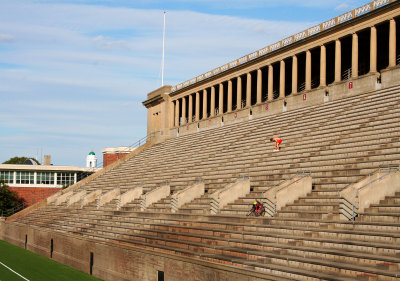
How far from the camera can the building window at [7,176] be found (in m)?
54.0

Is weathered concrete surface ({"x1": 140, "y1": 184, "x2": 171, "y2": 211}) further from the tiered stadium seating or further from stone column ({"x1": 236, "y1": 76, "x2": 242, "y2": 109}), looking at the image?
stone column ({"x1": 236, "y1": 76, "x2": 242, "y2": 109})

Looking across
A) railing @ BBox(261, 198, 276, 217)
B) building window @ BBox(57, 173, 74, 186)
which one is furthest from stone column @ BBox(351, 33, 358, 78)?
building window @ BBox(57, 173, 74, 186)

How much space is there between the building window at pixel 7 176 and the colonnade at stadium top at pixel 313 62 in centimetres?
1392

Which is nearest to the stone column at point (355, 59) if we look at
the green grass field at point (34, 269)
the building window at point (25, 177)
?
the green grass field at point (34, 269)

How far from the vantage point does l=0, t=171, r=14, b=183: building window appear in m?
54.0

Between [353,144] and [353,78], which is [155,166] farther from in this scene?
[353,144]

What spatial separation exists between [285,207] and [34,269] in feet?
42.7

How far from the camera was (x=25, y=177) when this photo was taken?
179 feet

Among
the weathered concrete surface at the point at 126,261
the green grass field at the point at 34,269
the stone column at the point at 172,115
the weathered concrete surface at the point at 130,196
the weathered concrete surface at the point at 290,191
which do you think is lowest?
the green grass field at the point at 34,269

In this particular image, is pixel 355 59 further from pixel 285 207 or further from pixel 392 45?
pixel 285 207

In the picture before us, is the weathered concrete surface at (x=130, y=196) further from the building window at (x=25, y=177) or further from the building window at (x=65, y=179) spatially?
the building window at (x=25, y=177)

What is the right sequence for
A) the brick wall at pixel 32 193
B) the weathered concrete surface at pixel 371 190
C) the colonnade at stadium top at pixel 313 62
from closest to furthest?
the weathered concrete surface at pixel 371 190
the colonnade at stadium top at pixel 313 62
the brick wall at pixel 32 193

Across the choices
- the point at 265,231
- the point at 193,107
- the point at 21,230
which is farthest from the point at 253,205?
the point at 193,107

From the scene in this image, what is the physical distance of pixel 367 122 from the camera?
945 inches
